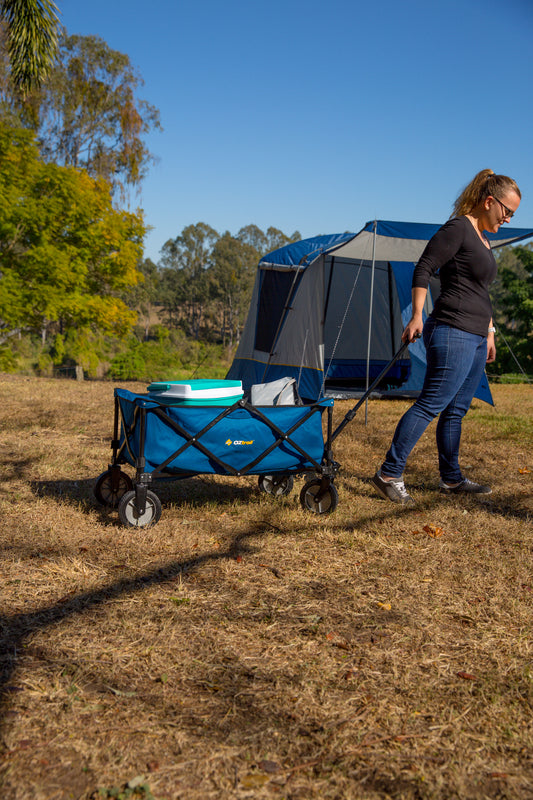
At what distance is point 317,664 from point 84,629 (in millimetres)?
783

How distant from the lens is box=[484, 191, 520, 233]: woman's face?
11.3 ft

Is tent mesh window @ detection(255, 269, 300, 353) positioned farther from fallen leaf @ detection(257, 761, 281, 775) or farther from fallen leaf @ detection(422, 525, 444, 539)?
fallen leaf @ detection(257, 761, 281, 775)

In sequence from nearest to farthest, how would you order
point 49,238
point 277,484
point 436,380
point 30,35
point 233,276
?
1. point 436,380
2. point 277,484
3. point 30,35
4. point 49,238
5. point 233,276

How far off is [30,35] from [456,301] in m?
8.52

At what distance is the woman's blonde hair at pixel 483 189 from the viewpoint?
3.46 metres

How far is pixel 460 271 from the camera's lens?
3504 millimetres

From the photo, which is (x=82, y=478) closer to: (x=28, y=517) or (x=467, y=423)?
(x=28, y=517)

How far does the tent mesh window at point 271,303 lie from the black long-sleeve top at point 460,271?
519 cm

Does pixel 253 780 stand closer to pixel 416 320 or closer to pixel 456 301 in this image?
pixel 416 320

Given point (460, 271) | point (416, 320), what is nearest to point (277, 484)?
point (416, 320)

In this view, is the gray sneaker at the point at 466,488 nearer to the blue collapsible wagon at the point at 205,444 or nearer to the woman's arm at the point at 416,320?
the blue collapsible wagon at the point at 205,444

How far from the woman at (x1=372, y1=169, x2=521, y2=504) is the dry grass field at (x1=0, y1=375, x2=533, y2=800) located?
1.46 feet

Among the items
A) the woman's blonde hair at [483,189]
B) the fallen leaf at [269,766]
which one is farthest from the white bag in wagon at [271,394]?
the fallen leaf at [269,766]

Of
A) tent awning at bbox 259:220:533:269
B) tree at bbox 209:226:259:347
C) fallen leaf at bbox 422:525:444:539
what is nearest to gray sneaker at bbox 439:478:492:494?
fallen leaf at bbox 422:525:444:539
